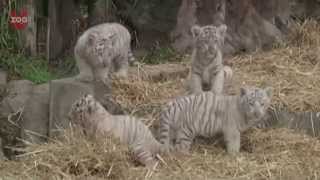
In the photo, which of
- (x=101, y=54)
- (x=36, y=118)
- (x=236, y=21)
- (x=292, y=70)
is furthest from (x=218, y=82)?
(x=236, y=21)

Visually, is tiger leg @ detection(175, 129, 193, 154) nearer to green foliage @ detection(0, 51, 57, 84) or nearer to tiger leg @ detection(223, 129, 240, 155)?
tiger leg @ detection(223, 129, 240, 155)

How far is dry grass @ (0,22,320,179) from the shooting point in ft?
22.4

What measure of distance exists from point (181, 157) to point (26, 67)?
3.99m

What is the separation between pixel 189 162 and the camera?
23.6ft

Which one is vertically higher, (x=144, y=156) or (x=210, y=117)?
(x=210, y=117)

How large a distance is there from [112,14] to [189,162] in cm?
535

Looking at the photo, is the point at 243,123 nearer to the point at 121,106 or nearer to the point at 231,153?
the point at 231,153

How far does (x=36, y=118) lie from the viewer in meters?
8.00

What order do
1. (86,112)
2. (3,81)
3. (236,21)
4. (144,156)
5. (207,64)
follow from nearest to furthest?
(86,112)
(144,156)
(207,64)
(3,81)
(236,21)

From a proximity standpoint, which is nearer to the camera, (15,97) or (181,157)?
(181,157)

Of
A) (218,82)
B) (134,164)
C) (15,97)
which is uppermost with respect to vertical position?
(218,82)

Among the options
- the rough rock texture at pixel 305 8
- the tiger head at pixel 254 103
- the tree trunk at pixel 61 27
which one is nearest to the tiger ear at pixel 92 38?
the tiger head at pixel 254 103

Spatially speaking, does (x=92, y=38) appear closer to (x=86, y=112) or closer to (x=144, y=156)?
(x=86, y=112)

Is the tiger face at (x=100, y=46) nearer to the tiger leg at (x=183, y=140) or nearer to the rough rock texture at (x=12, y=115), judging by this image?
the rough rock texture at (x=12, y=115)
